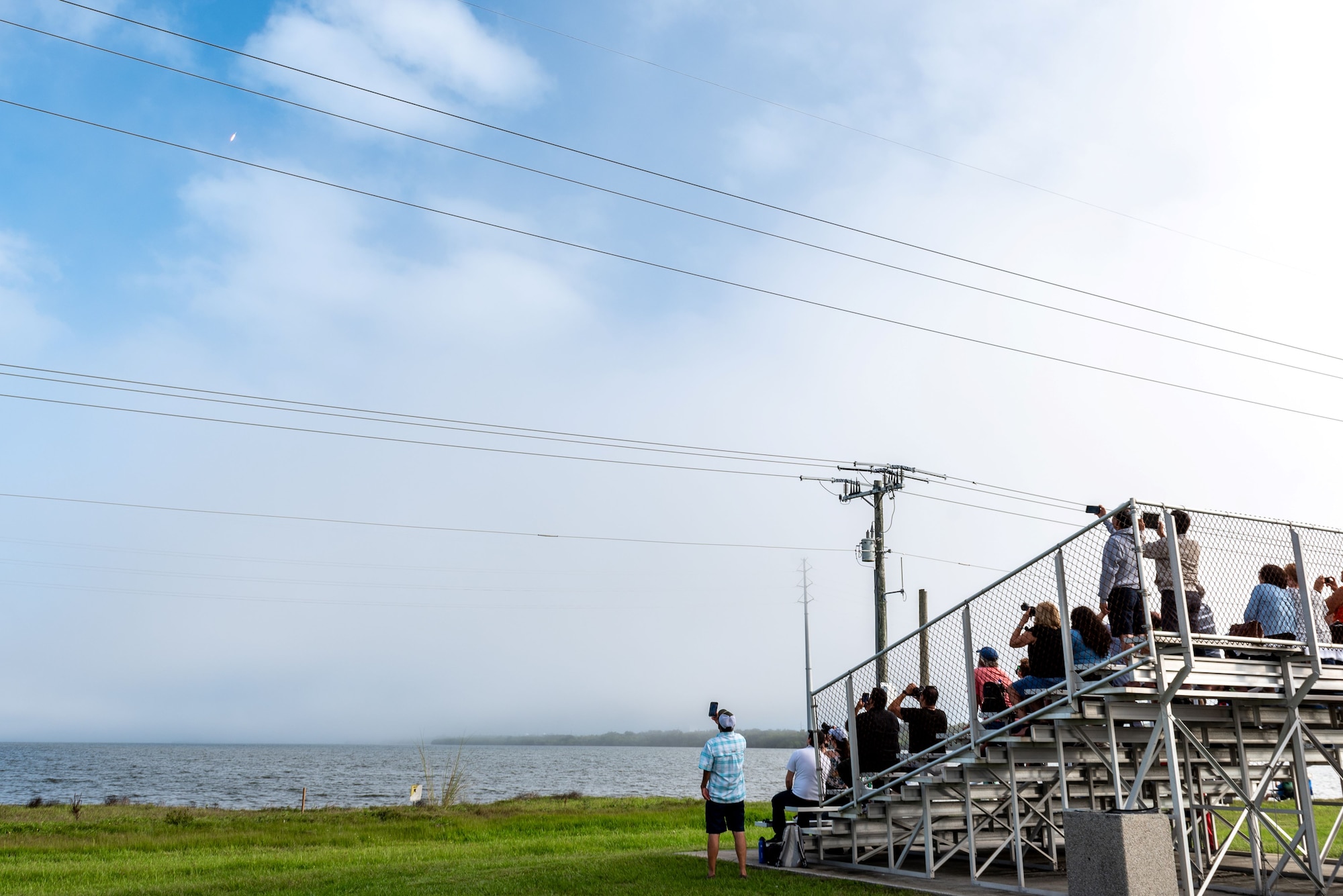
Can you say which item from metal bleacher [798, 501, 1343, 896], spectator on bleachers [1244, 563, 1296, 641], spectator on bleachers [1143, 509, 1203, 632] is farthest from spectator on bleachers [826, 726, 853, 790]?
spectator on bleachers [1244, 563, 1296, 641]

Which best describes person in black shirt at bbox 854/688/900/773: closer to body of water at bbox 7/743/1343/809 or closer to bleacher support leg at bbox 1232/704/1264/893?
bleacher support leg at bbox 1232/704/1264/893

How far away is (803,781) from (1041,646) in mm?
4846

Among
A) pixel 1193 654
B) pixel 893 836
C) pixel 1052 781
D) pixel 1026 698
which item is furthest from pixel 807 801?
pixel 1193 654

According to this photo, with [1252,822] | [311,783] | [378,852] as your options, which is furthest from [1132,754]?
[311,783]

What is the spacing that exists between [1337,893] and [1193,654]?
3650mm

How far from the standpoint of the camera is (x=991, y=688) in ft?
37.5

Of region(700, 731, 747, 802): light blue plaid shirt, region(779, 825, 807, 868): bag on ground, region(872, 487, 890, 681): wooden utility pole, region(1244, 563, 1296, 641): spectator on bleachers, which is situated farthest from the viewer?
region(872, 487, 890, 681): wooden utility pole

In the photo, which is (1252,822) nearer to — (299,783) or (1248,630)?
(1248,630)

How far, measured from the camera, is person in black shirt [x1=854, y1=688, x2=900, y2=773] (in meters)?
12.9

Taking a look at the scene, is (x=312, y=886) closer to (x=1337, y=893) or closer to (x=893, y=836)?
(x=893, y=836)

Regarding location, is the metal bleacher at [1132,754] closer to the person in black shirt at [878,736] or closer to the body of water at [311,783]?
the person in black shirt at [878,736]

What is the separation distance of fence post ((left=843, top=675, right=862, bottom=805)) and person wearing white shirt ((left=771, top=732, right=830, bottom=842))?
0.82 m

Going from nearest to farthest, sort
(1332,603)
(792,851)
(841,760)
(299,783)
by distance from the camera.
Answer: (1332,603)
(792,851)
(841,760)
(299,783)

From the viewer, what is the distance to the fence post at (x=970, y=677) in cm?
1123
